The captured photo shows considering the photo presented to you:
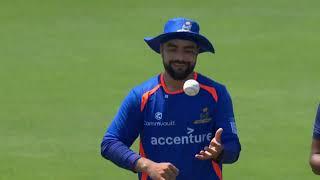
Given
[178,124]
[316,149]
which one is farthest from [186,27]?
[316,149]

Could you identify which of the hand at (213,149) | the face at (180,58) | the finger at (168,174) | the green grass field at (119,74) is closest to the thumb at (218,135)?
the hand at (213,149)

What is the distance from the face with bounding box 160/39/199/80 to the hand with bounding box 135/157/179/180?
0.64 meters

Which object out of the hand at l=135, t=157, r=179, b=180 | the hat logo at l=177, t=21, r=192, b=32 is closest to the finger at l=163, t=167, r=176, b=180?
the hand at l=135, t=157, r=179, b=180

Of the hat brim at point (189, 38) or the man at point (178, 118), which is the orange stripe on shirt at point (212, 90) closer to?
the man at point (178, 118)

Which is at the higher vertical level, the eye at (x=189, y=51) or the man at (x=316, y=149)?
the eye at (x=189, y=51)

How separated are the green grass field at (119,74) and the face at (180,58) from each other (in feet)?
12.7

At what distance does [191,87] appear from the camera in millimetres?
6293

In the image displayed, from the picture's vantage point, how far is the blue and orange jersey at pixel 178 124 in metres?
6.39

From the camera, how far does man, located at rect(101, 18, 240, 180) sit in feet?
20.9

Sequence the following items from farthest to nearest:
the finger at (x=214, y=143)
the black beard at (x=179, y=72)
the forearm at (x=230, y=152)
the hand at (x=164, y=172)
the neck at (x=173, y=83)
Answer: the neck at (x=173, y=83) < the black beard at (x=179, y=72) < the forearm at (x=230, y=152) < the finger at (x=214, y=143) < the hand at (x=164, y=172)

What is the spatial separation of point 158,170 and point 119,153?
388 millimetres

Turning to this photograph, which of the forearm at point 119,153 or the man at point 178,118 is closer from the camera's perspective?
the forearm at point 119,153

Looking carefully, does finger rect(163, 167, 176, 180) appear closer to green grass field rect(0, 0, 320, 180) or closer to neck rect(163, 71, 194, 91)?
neck rect(163, 71, 194, 91)

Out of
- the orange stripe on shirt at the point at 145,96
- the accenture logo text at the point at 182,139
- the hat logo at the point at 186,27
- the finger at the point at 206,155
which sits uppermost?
the hat logo at the point at 186,27
